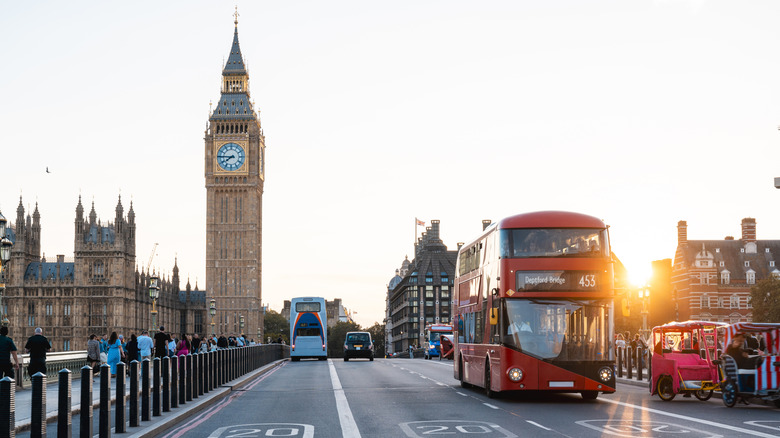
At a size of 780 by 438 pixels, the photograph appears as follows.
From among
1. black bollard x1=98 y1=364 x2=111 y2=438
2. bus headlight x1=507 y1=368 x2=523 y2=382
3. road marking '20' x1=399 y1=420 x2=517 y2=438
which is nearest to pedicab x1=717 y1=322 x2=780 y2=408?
bus headlight x1=507 y1=368 x2=523 y2=382

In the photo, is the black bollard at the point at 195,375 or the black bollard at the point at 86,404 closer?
the black bollard at the point at 86,404

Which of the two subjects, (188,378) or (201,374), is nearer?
(188,378)

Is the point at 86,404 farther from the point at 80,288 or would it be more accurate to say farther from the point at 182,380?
the point at 80,288

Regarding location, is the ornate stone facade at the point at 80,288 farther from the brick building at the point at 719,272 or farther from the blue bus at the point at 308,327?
the blue bus at the point at 308,327

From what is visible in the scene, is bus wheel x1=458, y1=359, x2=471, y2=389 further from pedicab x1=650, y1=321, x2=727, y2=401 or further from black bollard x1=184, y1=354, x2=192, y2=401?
black bollard x1=184, y1=354, x2=192, y2=401

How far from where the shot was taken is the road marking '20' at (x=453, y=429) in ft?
49.6

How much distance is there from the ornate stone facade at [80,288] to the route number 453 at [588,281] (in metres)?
121

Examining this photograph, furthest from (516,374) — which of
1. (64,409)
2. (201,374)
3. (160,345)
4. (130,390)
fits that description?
(160,345)

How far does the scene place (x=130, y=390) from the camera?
51.5 ft

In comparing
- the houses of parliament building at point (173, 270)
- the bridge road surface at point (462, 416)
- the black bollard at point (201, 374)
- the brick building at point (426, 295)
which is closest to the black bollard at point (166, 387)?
the bridge road surface at point (462, 416)

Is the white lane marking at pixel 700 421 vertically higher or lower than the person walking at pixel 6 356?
lower

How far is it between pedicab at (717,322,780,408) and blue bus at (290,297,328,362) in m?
41.8

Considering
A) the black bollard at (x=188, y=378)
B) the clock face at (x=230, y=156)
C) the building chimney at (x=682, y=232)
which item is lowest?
the black bollard at (x=188, y=378)

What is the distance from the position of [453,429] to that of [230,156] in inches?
5584
